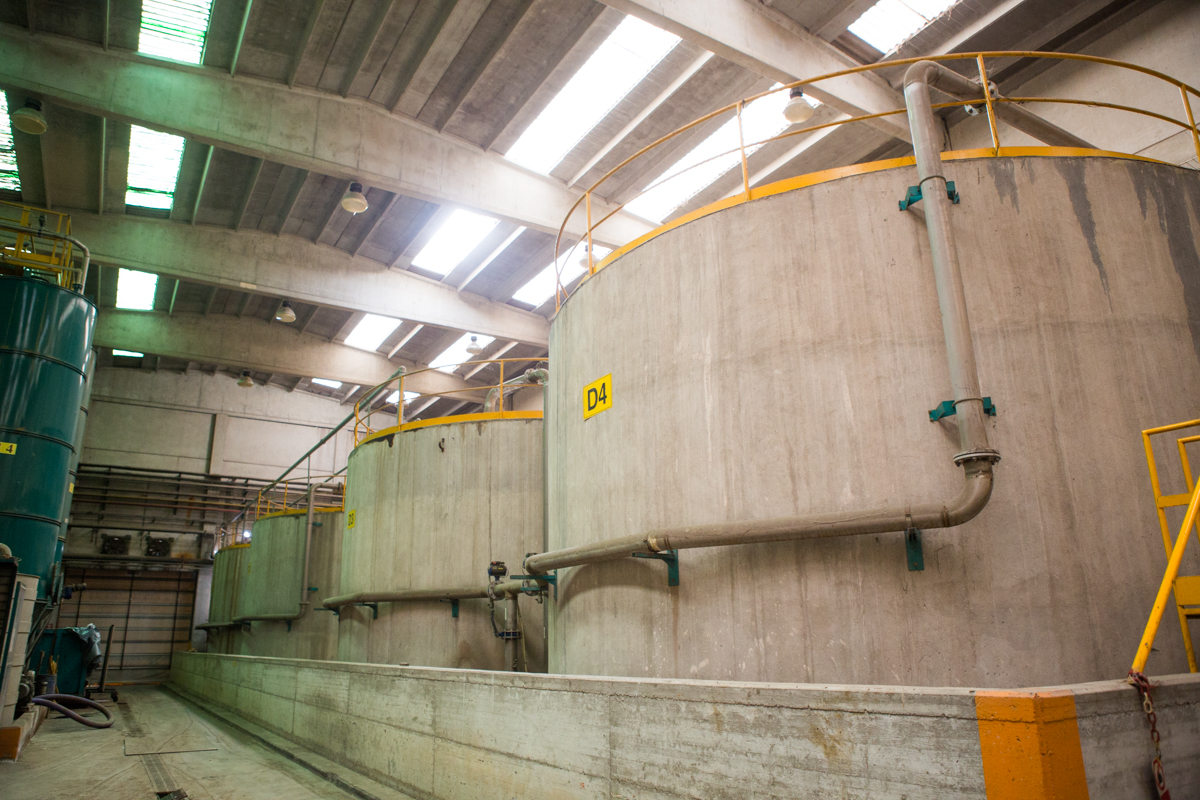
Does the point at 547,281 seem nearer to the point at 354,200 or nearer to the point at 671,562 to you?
the point at 354,200

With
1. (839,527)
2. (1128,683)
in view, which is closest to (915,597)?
(839,527)

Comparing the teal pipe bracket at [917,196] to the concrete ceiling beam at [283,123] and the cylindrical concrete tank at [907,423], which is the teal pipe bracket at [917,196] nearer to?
the cylindrical concrete tank at [907,423]

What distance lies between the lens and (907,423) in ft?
18.0

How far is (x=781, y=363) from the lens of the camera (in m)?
5.98

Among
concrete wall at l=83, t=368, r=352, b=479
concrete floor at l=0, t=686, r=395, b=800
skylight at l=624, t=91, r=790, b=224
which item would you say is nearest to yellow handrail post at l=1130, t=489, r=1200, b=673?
concrete floor at l=0, t=686, r=395, b=800

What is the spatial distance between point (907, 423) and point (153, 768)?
1102 cm

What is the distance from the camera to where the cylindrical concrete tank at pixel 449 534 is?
11.3 meters

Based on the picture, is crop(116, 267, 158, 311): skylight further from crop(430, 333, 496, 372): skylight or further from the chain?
the chain

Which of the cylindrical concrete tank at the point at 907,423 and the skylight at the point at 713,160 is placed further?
the skylight at the point at 713,160

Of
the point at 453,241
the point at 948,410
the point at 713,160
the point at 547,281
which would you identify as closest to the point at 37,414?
the point at 453,241

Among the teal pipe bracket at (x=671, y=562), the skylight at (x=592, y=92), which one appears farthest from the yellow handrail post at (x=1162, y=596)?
the skylight at (x=592, y=92)

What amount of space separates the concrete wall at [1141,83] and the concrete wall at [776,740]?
36.8ft

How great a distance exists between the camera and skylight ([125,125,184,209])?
686 inches

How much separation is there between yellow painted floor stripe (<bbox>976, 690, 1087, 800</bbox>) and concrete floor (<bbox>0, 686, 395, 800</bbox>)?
739 cm
